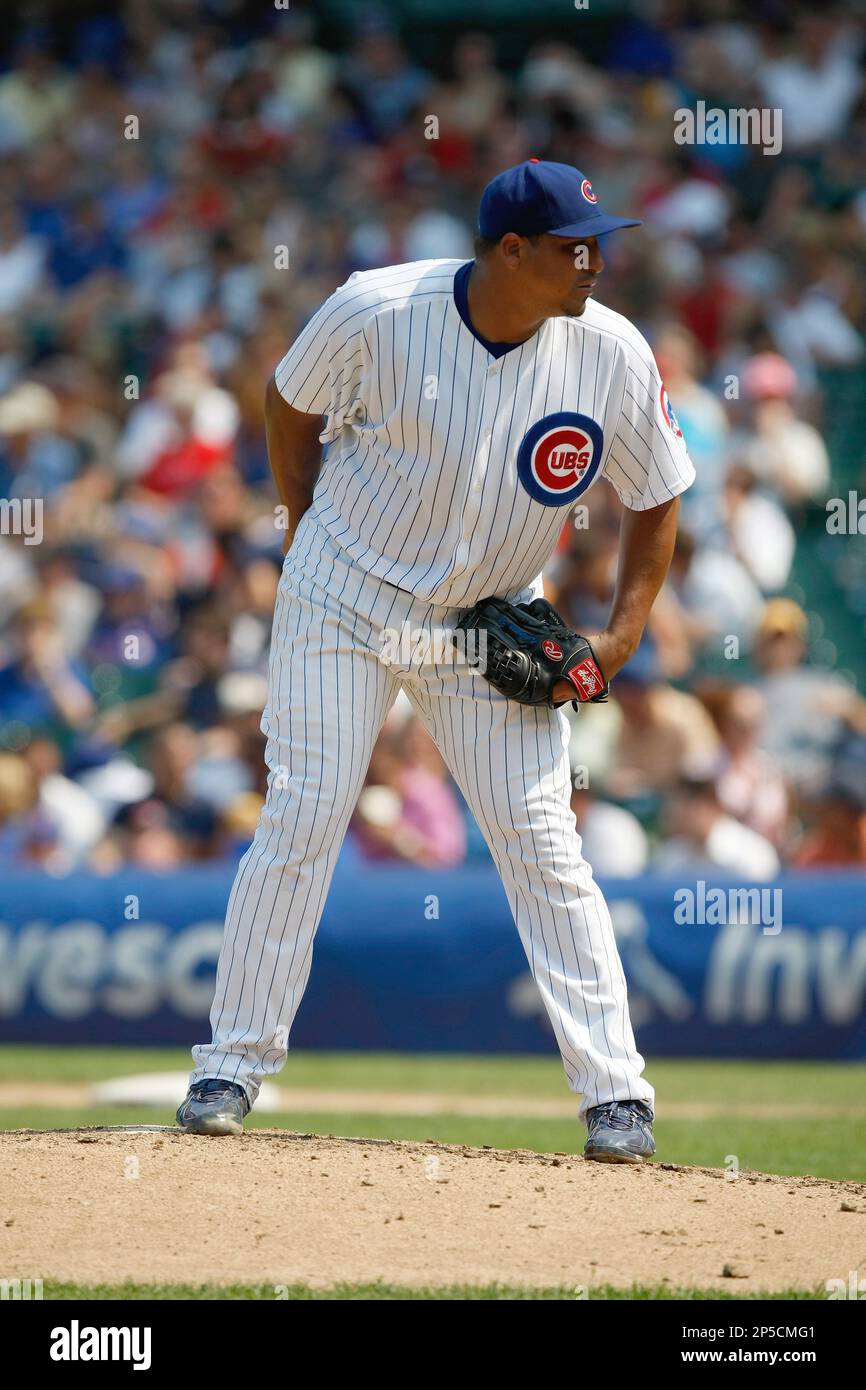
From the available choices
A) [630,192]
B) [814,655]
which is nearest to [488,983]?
[814,655]

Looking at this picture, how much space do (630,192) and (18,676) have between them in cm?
559

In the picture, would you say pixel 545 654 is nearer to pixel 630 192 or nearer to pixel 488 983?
pixel 488 983

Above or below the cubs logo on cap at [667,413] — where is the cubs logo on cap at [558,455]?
below

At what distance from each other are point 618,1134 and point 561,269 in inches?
82.8

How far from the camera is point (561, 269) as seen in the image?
440 cm

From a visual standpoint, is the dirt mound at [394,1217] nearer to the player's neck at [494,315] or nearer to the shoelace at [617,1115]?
the shoelace at [617,1115]

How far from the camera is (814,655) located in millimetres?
11672

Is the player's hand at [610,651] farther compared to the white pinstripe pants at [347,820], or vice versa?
the player's hand at [610,651]

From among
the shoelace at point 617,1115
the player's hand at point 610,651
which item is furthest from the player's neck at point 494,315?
the shoelace at point 617,1115

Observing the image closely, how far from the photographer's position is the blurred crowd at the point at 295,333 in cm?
990

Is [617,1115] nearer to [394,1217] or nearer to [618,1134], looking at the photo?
[618,1134]

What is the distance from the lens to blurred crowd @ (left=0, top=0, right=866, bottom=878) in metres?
9.90

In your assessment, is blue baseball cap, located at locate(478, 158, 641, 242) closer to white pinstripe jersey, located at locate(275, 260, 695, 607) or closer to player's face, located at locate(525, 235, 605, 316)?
player's face, located at locate(525, 235, 605, 316)

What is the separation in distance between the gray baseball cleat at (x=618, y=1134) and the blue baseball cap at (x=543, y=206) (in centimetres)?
213
